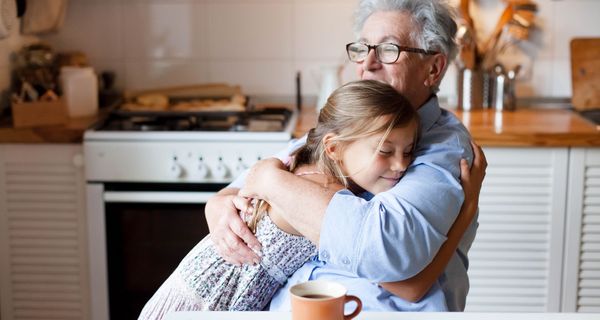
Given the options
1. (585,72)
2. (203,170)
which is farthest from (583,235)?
(203,170)

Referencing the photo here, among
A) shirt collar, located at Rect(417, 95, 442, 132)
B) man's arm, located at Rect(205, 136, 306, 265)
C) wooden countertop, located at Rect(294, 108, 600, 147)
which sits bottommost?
man's arm, located at Rect(205, 136, 306, 265)

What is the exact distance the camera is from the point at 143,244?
3041 millimetres

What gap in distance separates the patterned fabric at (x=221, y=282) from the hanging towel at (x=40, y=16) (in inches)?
70.2

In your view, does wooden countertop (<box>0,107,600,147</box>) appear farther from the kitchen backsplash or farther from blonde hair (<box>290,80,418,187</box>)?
blonde hair (<box>290,80,418,187</box>)

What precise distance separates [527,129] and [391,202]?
1450 millimetres

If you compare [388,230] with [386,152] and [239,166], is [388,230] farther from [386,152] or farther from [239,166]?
[239,166]

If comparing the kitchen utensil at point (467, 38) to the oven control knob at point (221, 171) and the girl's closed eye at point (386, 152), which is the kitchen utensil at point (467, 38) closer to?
the oven control knob at point (221, 171)

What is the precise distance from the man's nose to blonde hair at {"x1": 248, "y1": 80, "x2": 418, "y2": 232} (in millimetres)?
188

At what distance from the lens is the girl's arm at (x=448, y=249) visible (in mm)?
1650

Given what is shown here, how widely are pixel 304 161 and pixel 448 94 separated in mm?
1797

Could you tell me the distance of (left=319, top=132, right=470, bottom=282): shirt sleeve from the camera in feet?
5.14

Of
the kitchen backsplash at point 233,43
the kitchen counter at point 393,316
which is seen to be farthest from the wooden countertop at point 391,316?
the kitchen backsplash at point 233,43

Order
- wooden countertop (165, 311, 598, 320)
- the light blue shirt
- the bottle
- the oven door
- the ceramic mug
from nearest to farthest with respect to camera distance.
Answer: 1. the ceramic mug
2. wooden countertop (165, 311, 598, 320)
3. the light blue shirt
4. the oven door
5. the bottle

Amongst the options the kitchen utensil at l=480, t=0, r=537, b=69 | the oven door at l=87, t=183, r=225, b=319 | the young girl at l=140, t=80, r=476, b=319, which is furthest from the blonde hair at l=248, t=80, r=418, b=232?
the kitchen utensil at l=480, t=0, r=537, b=69
